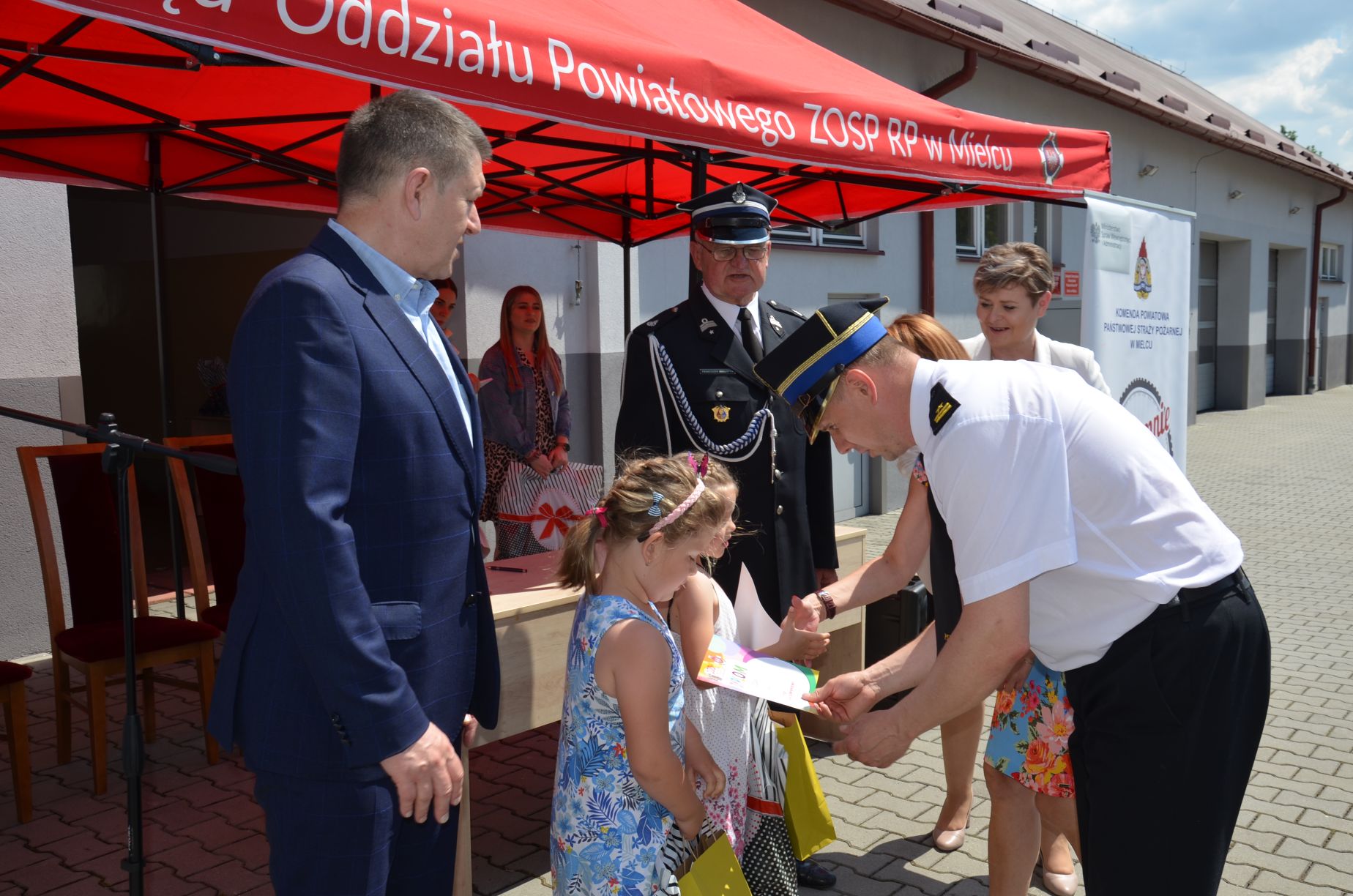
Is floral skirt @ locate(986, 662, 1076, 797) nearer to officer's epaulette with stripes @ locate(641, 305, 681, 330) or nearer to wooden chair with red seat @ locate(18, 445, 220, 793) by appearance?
officer's epaulette with stripes @ locate(641, 305, 681, 330)

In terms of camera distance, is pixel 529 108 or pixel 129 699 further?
pixel 529 108

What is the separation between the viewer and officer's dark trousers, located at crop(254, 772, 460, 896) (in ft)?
5.61

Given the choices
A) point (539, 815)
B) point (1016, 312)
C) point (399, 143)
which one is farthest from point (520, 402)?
point (399, 143)

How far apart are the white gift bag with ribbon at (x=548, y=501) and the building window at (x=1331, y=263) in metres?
26.0

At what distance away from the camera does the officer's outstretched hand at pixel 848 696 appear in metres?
2.43

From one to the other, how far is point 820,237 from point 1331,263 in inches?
854

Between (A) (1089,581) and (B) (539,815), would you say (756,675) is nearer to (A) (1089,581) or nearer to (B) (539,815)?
(A) (1089,581)

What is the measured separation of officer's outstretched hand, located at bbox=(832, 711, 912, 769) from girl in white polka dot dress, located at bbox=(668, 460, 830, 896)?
0.62m

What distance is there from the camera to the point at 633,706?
2166 mm

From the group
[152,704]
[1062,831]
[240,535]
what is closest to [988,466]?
[1062,831]

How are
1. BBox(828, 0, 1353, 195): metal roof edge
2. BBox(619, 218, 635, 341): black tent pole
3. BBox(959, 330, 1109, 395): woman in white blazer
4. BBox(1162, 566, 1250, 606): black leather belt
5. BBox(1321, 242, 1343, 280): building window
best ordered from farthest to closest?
BBox(1321, 242, 1343, 280): building window → BBox(828, 0, 1353, 195): metal roof edge → BBox(619, 218, 635, 341): black tent pole → BBox(959, 330, 1109, 395): woman in white blazer → BBox(1162, 566, 1250, 606): black leather belt

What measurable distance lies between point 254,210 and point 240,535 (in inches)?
236

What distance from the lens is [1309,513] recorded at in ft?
33.0

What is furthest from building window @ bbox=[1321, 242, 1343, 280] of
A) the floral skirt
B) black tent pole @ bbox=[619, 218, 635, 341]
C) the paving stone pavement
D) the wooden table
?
the wooden table
